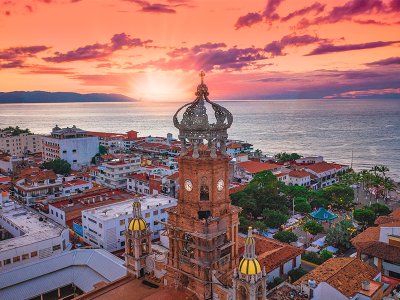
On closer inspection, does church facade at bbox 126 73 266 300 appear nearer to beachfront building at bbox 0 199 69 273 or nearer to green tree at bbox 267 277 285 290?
green tree at bbox 267 277 285 290

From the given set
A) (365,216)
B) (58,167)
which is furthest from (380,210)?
(58,167)

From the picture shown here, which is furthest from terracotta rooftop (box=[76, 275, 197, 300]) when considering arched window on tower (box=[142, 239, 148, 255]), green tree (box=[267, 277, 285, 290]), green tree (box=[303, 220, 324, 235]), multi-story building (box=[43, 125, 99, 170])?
multi-story building (box=[43, 125, 99, 170])

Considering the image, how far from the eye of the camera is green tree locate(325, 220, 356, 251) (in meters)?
45.7

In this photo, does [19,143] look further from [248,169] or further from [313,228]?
[313,228]

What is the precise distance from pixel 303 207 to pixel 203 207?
4066 cm

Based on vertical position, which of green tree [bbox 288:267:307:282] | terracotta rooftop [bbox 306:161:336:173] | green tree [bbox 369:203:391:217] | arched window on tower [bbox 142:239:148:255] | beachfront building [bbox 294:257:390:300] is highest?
arched window on tower [bbox 142:239:148:255]

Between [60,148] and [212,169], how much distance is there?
8638cm

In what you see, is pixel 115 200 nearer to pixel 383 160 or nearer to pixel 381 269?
pixel 381 269

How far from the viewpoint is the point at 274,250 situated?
3894 centimetres

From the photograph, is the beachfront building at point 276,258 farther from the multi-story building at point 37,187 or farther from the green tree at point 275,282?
the multi-story building at point 37,187

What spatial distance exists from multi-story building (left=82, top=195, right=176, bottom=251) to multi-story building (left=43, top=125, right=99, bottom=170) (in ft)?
177

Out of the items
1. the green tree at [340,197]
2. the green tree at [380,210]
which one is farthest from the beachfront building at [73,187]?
the green tree at [380,210]

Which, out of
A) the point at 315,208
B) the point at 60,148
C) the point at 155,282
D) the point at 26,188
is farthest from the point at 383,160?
the point at 155,282

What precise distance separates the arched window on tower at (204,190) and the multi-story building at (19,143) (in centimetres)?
11276
